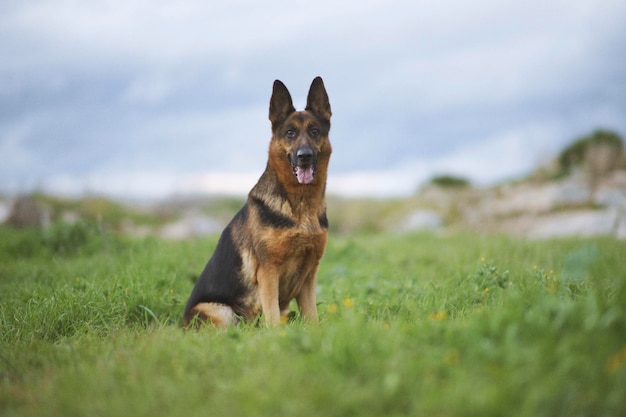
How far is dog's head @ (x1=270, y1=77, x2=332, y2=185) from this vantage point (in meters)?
4.38

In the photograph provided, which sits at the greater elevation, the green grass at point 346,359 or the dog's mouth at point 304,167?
the dog's mouth at point 304,167

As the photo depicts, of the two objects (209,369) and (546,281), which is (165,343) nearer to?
(209,369)

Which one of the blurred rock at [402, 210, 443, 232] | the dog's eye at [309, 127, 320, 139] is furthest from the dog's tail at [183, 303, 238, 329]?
the blurred rock at [402, 210, 443, 232]

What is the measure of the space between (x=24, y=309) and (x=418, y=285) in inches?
173

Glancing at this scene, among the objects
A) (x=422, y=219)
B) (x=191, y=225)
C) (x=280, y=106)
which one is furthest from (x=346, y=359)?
(x=422, y=219)

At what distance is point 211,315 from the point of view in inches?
177

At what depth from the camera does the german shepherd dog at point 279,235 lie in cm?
439

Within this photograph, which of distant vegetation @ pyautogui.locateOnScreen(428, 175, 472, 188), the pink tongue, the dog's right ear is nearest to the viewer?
the pink tongue

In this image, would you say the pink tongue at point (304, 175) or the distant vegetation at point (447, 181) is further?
the distant vegetation at point (447, 181)

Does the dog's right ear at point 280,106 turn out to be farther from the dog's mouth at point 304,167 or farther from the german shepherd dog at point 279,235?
the dog's mouth at point 304,167

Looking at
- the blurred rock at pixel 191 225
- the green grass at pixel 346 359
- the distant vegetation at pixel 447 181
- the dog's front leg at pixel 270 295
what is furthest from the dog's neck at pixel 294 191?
the distant vegetation at pixel 447 181

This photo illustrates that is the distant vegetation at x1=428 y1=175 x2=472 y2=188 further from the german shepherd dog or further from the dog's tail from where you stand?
the dog's tail

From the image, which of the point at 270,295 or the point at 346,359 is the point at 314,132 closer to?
the point at 270,295

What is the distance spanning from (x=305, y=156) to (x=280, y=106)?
0.71m
